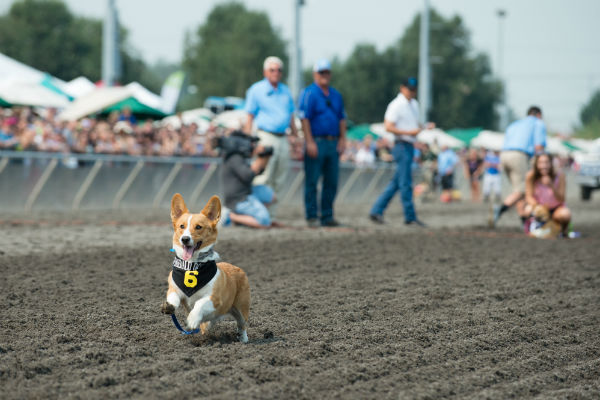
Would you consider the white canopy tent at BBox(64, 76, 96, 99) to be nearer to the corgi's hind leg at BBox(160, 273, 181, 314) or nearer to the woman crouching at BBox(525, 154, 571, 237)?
the woman crouching at BBox(525, 154, 571, 237)

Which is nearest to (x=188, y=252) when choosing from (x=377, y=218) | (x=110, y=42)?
(x=377, y=218)

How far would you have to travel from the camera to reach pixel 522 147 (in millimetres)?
14148

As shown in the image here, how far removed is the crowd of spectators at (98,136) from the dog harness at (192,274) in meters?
9.51

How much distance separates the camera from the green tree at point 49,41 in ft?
287

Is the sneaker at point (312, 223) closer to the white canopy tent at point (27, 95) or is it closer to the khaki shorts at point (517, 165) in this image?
the khaki shorts at point (517, 165)

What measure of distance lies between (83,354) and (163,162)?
44.7ft

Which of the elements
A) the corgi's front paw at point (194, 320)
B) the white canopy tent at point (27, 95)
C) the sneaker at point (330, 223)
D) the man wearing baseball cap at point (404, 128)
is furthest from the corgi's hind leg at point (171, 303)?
the white canopy tent at point (27, 95)

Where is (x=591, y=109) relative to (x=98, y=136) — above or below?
above

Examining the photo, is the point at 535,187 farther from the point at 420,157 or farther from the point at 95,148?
the point at 420,157

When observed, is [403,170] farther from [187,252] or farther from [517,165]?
[187,252]

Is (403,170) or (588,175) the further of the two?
(588,175)

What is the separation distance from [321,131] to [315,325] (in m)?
7.12

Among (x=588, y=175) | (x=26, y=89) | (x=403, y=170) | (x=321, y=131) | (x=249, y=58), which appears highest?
(x=249, y=58)

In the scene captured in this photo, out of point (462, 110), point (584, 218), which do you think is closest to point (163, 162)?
point (584, 218)
